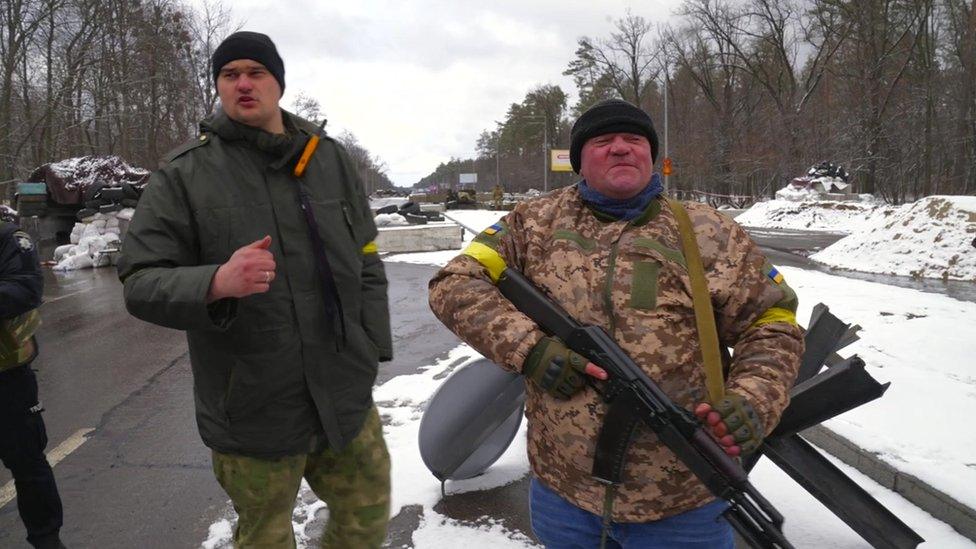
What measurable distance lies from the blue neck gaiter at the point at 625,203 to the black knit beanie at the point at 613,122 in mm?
128

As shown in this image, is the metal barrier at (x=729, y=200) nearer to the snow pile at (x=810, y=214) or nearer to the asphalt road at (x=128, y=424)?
the snow pile at (x=810, y=214)

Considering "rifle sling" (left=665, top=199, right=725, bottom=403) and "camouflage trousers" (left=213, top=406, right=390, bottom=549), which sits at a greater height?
"rifle sling" (left=665, top=199, right=725, bottom=403)

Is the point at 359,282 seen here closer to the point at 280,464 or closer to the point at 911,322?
the point at 280,464

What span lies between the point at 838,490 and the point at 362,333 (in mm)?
1953

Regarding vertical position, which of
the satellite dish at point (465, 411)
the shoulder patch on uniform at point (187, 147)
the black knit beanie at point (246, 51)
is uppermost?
the black knit beanie at point (246, 51)

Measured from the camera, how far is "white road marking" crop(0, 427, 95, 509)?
3533 millimetres

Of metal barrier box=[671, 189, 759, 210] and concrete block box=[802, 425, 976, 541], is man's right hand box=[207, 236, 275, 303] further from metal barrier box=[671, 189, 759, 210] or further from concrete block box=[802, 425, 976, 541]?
metal barrier box=[671, 189, 759, 210]

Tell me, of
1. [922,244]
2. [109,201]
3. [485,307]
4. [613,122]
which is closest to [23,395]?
[485,307]

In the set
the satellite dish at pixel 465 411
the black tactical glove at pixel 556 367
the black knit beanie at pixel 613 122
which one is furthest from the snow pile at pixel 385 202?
the black tactical glove at pixel 556 367

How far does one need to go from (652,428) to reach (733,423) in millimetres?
202

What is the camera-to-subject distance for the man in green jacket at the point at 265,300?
1.76 meters

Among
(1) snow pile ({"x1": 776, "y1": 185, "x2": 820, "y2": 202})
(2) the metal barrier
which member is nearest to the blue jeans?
(1) snow pile ({"x1": 776, "y1": 185, "x2": 820, "y2": 202})

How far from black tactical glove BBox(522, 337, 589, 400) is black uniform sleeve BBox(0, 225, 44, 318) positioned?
2.20 meters

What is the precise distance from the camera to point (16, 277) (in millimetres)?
2588
